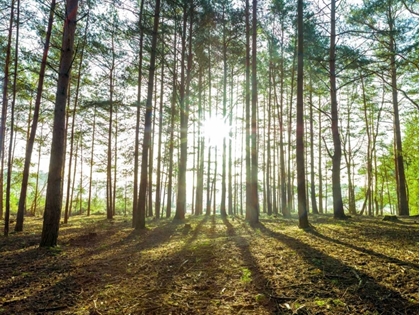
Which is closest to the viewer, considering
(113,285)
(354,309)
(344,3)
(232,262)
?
(354,309)

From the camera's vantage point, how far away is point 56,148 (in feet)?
18.7

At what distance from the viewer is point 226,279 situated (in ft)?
10.2

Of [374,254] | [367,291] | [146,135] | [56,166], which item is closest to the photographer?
[367,291]

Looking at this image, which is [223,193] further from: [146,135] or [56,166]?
[56,166]

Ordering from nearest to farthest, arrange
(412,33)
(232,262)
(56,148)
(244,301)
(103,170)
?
1. (244,301)
2. (232,262)
3. (56,148)
4. (412,33)
5. (103,170)

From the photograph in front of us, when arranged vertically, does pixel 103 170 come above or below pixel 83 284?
above

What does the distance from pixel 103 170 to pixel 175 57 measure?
12.3 meters

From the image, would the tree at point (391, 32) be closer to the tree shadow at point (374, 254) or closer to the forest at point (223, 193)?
the forest at point (223, 193)

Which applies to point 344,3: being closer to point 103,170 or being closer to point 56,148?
point 56,148

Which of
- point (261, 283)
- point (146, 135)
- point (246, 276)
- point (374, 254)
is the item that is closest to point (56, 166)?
point (146, 135)

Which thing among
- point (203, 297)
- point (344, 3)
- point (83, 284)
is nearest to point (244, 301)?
point (203, 297)

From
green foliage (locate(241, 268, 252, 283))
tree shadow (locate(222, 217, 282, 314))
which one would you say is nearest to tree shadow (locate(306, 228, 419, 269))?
tree shadow (locate(222, 217, 282, 314))

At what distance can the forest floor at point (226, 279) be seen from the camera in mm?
2352

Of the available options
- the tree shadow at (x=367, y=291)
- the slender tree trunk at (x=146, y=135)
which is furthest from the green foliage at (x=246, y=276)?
the slender tree trunk at (x=146, y=135)
